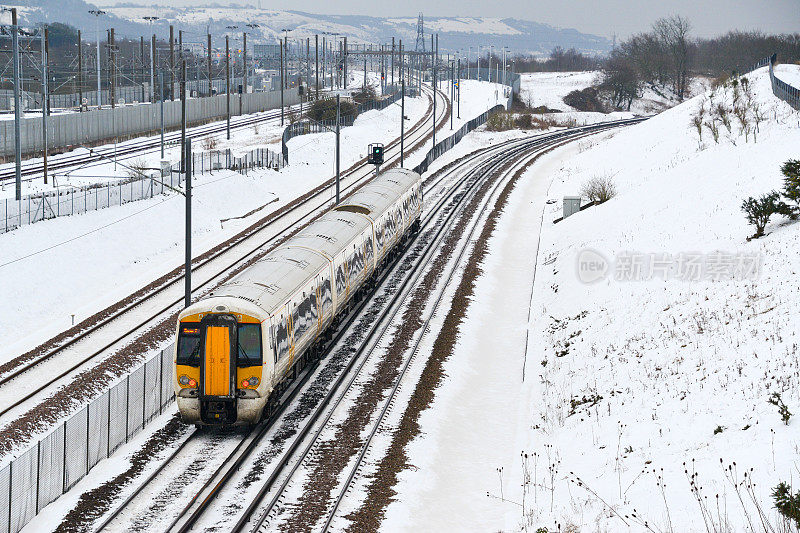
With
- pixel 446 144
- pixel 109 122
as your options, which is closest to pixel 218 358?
pixel 109 122

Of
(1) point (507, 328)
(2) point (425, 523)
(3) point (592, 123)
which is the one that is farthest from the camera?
(3) point (592, 123)

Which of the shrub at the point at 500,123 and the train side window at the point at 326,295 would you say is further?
the shrub at the point at 500,123

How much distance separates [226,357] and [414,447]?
5.11 m

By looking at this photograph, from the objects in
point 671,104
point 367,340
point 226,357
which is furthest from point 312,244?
point 671,104

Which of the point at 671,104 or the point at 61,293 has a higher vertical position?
the point at 671,104

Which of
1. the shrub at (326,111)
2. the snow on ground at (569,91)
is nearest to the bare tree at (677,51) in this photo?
the snow on ground at (569,91)

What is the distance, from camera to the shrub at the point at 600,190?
51.1m

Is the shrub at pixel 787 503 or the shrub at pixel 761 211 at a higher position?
the shrub at pixel 761 211

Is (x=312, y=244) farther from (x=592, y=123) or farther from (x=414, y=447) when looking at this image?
(x=592, y=123)

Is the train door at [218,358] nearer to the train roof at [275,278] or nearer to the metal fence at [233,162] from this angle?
the train roof at [275,278]

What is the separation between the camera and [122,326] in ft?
109

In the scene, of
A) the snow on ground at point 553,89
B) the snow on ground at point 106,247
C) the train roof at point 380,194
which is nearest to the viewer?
the snow on ground at point 106,247

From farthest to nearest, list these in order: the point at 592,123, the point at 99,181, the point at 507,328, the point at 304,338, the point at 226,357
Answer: the point at 592,123 → the point at 99,181 → the point at 507,328 → the point at 304,338 → the point at 226,357

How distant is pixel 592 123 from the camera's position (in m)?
124
